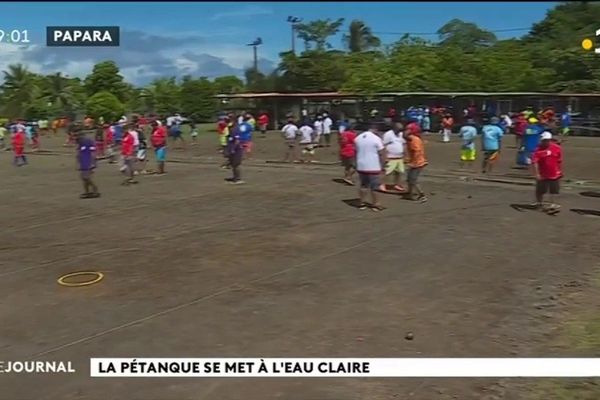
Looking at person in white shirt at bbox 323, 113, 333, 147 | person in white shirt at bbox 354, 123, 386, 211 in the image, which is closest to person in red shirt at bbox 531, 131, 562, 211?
person in white shirt at bbox 354, 123, 386, 211

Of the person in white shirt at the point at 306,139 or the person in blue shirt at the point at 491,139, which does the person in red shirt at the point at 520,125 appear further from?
the person in white shirt at the point at 306,139

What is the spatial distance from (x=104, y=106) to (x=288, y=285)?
1266 centimetres

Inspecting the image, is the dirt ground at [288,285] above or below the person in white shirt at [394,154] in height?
below

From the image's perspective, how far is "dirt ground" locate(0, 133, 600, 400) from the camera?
5942mm

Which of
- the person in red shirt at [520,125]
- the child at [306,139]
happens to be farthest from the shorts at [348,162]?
the child at [306,139]

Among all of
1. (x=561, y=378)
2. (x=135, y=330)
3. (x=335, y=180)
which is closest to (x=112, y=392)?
(x=135, y=330)

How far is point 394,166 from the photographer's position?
1686 cm

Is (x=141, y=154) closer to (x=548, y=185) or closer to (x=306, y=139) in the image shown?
(x=306, y=139)

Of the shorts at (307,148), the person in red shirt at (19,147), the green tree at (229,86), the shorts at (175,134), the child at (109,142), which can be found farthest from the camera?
the green tree at (229,86)

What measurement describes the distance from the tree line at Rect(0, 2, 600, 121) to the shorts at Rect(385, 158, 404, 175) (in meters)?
2.92

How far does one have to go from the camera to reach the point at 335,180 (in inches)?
762

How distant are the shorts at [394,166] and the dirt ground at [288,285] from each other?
1.06 metres

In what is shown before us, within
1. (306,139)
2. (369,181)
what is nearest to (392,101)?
(306,139)

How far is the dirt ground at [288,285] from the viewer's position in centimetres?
594
